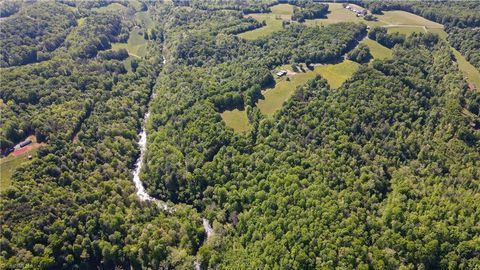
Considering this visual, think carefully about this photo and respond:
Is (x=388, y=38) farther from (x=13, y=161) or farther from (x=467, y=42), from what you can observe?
(x=13, y=161)

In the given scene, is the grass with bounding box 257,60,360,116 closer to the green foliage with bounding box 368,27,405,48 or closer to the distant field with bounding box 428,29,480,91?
the green foliage with bounding box 368,27,405,48

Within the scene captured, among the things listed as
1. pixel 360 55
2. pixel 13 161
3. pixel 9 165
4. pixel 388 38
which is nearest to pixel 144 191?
pixel 13 161

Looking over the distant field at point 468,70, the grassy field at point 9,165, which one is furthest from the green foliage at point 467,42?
the grassy field at point 9,165

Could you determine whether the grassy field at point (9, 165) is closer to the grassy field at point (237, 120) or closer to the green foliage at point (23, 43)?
the green foliage at point (23, 43)

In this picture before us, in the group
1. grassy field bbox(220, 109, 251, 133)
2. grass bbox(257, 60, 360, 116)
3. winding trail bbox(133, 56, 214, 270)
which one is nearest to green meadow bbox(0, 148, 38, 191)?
winding trail bbox(133, 56, 214, 270)

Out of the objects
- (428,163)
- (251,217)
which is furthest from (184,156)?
(428,163)
